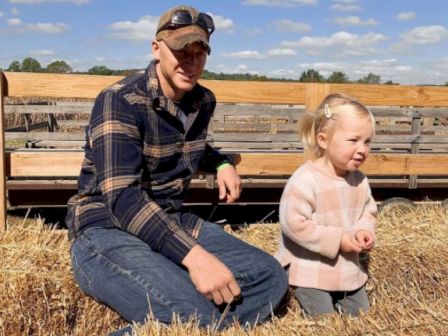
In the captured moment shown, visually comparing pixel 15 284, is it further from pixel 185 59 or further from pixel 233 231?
pixel 233 231

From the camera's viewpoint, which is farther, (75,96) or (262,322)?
(75,96)

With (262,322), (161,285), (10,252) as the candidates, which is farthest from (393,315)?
(10,252)

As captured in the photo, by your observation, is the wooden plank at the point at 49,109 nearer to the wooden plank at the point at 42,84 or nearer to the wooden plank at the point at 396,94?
the wooden plank at the point at 42,84

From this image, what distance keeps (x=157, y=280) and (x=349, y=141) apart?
131 centimetres

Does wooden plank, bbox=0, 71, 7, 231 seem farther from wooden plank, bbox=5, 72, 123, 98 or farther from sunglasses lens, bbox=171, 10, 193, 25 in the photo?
sunglasses lens, bbox=171, 10, 193, 25

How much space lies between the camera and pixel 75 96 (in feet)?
13.9

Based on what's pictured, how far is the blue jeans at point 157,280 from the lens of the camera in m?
2.58

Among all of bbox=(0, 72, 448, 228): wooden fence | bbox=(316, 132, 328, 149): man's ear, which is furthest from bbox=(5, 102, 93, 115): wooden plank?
bbox=(316, 132, 328, 149): man's ear

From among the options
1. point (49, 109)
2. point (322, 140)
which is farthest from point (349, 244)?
point (49, 109)

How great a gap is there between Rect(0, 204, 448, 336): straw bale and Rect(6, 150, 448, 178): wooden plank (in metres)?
0.63

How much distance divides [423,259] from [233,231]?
135cm

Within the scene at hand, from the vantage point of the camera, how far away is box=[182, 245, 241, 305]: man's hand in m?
2.48

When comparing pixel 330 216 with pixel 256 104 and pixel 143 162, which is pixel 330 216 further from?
pixel 256 104

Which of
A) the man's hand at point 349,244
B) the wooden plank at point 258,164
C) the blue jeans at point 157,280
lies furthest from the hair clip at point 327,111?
the wooden plank at point 258,164
